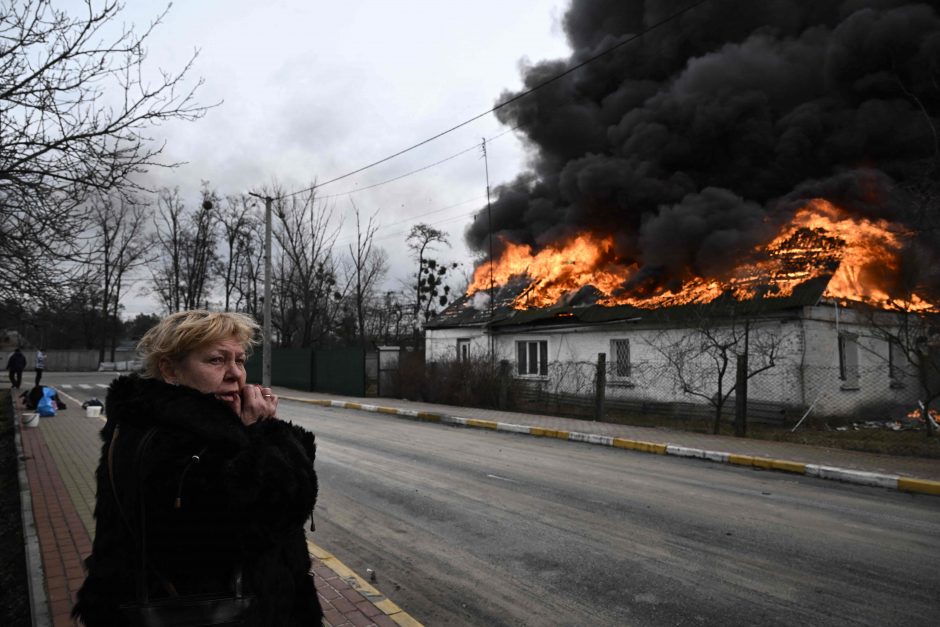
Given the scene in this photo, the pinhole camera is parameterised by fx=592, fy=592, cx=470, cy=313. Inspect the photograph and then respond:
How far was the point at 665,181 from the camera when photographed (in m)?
20.5

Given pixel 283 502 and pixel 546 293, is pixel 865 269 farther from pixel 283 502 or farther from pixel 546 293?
pixel 283 502

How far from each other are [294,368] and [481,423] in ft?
48.7

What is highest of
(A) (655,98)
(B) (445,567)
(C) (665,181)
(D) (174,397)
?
(A) (655,98)

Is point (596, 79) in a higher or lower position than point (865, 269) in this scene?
higher

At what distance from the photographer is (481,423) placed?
13.4 metres

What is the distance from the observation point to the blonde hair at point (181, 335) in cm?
186

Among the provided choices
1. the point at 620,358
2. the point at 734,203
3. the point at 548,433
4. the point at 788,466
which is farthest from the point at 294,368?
the point at 788,466

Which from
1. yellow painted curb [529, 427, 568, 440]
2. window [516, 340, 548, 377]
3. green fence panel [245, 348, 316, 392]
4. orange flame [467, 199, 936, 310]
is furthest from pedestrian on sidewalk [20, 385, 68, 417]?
orange flame [467, 199, 936, 310]

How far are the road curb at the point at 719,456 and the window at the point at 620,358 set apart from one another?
5.07 meters

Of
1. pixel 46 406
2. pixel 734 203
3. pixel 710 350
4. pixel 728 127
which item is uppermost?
pixel 728 127

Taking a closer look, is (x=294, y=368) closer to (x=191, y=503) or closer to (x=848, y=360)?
(x=848, y=360)

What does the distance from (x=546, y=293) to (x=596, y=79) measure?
1013 centimetres

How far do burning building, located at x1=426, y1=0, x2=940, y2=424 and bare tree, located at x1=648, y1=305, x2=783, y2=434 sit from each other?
0.36ft

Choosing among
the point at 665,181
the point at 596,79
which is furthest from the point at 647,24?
the point at 665,181
